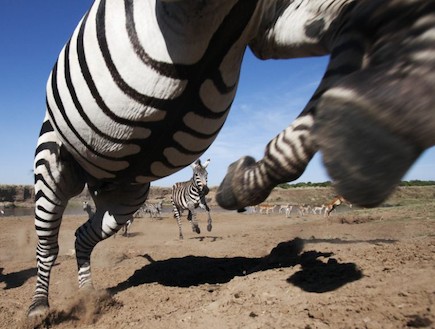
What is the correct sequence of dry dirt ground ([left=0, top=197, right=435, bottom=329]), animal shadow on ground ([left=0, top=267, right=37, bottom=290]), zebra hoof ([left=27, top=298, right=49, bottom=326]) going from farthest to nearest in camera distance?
animal shadow on ground ([left=0, top=267, right=37, bottom=290]) → zebra hoof ([left=27, top=298, right=49, bottom=326]) → dry dirt ground ([left=0, top=197, right=435, bottom=329])

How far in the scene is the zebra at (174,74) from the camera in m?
1.38

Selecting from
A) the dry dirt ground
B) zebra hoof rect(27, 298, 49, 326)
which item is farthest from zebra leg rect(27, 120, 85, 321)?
the dry dirt ground

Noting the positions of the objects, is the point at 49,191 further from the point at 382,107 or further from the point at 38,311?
the point at 382,107

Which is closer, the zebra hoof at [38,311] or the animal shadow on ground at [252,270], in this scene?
the animal shadow on ground at [252,270]

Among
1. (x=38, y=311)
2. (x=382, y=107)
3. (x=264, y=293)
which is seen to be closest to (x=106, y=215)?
(x=38, y=311)

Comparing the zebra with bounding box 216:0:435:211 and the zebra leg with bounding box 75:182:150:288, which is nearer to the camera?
the zebra with bounding box 216:0:435:211

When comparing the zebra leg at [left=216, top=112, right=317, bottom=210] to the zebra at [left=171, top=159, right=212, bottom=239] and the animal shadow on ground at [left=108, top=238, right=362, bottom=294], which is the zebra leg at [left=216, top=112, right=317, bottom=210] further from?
the zebra at [left=171, top=159, right=212, bottom=239]

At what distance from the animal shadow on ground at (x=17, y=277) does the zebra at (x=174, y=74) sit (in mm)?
4630

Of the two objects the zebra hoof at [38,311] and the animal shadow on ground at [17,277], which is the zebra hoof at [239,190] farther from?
the animal shadow on ground at [17,277]

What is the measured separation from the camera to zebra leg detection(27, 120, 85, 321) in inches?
127

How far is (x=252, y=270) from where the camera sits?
14.1 feet

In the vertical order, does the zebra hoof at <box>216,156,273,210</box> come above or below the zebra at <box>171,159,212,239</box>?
below

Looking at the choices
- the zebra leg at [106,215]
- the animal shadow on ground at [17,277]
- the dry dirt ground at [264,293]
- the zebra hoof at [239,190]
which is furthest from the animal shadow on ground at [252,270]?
the animal shadow on ground at [17,277]

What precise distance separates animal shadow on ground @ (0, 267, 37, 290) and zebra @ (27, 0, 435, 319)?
15.2 feet
